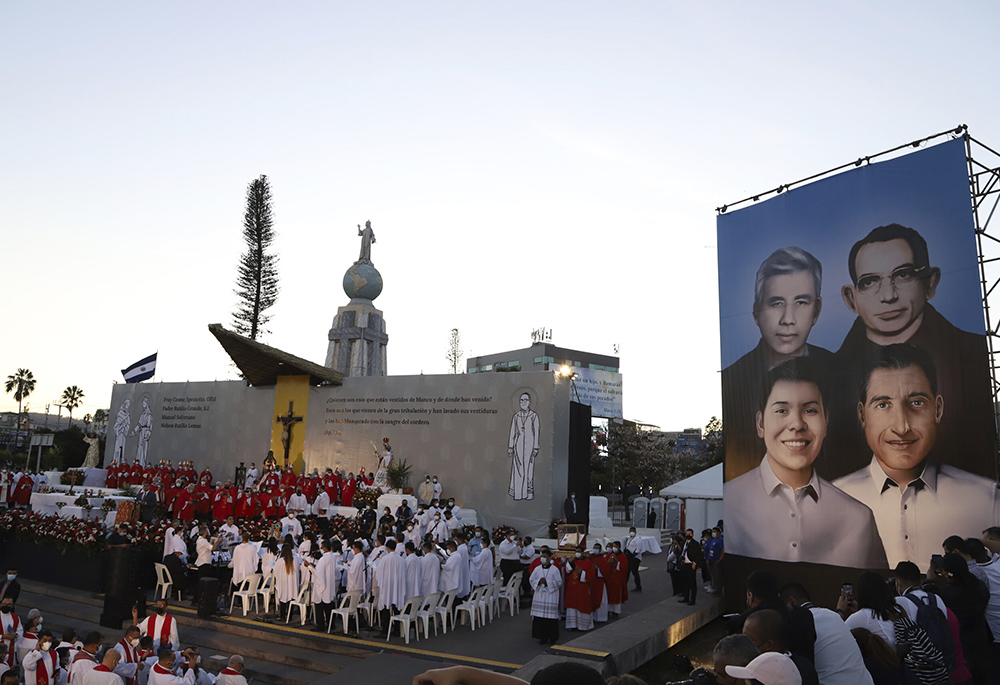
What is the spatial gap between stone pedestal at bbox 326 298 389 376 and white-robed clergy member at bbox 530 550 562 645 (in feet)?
73.2

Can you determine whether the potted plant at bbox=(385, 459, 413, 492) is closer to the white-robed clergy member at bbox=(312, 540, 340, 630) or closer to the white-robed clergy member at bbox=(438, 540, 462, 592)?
the white-robed clergy member at bbox=(438, 540, 462, 592)

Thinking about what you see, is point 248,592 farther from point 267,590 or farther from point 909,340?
point 909,340

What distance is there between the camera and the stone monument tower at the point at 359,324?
103 ft

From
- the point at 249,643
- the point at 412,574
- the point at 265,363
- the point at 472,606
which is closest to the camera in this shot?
the point at 249,643

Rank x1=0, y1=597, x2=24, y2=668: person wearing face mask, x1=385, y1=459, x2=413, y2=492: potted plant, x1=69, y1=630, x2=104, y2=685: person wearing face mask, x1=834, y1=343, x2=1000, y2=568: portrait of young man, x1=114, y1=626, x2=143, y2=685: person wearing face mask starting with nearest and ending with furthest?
x1=69, y1=630, x2=104, y2=685: person wearing face mask → x1=114, y1=626, x2=143, y2=685: person wearing face mask → x1=0, y1=597, x2=24, y2=668: person wearing face mask → x1=834, y1=343, x2=1000, y2=568: portrait of young man → x1=385, y1=459, x2=413, y2=492: potted plant

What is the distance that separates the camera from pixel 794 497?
11359 millimetres

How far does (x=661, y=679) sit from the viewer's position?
8508mm

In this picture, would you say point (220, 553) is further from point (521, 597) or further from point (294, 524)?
point (521, 597)

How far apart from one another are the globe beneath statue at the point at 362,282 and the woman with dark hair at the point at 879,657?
29042mm

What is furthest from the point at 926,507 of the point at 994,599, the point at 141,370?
the point at 141,370

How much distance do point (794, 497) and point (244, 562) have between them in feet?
30.4

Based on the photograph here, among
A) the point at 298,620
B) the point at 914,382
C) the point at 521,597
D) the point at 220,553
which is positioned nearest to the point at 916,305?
the point at 914,382

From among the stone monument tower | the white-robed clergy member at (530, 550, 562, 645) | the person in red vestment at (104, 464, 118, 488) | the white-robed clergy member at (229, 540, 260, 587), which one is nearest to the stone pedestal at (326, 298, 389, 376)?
the stone monument tower

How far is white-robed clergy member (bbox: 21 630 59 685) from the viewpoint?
677cm
